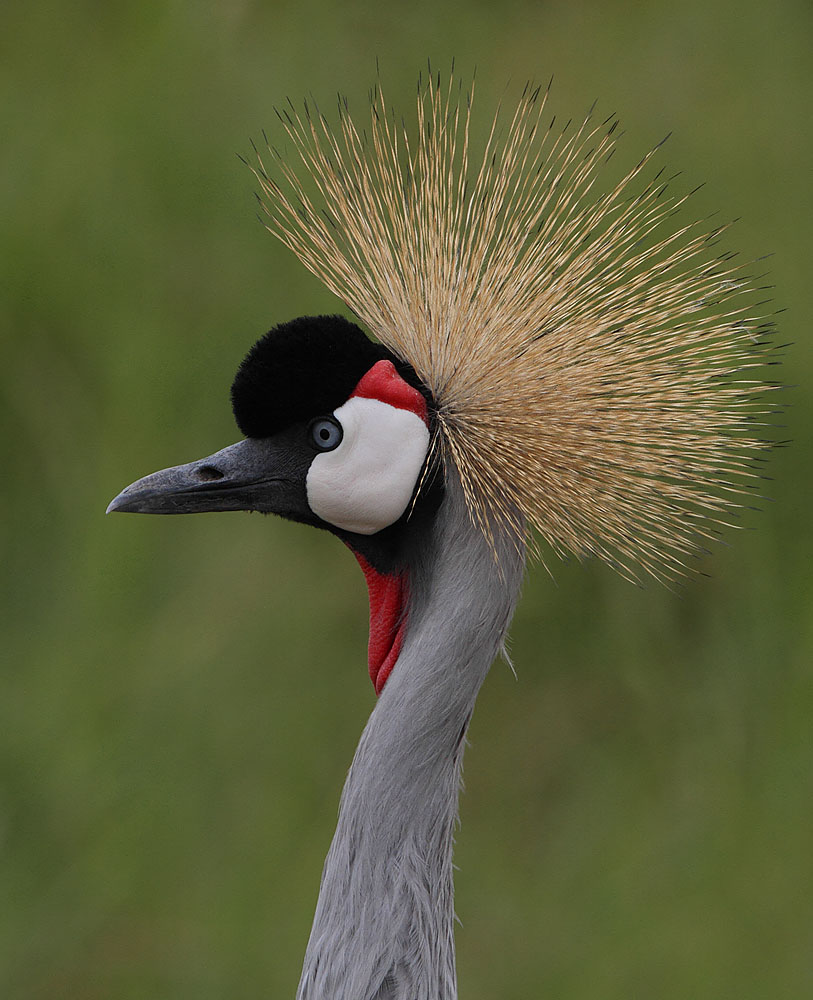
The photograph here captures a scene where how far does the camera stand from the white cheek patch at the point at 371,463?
922 mm

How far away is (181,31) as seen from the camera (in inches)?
85.4

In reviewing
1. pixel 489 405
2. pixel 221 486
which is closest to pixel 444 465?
pixel 489 405

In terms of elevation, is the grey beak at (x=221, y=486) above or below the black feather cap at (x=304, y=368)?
below

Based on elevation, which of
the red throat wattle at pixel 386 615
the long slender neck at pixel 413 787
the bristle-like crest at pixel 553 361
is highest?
the bristle-like crest at pixel 553 361

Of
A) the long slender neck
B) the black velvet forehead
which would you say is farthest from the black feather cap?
the long slender neck

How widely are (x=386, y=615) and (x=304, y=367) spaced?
241 mm

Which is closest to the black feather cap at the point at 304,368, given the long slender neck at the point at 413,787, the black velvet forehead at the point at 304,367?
the black velvet forehead at the point at 304,367

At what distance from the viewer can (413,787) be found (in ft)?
3.07

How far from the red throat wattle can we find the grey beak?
0.35ft

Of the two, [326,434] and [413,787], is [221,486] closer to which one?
[326,434]

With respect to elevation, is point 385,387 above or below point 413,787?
above

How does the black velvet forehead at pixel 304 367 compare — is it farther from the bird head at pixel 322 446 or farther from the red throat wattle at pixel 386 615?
the red throat wattle at pixel 386 615

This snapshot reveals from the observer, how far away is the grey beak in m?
0.96

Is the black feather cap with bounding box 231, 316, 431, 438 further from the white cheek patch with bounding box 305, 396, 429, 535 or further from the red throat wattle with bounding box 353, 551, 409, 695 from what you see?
the red throat wattle with bounding box 353, 551, 409, 695
